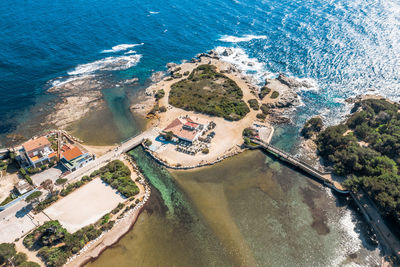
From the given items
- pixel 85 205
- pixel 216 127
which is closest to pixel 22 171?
pixel 85 205

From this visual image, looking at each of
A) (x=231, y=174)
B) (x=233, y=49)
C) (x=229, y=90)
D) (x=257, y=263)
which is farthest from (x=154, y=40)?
(x=257, y=263)

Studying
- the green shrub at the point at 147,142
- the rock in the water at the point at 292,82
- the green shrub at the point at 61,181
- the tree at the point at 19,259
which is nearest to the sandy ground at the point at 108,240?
the tree at the point at 19,259

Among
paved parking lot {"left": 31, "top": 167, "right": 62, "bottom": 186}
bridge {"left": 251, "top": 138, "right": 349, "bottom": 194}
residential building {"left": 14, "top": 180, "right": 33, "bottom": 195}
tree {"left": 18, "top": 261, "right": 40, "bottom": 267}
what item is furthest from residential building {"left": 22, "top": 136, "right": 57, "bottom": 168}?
bridge {"left": 251, "top": 138, "right": 349, "bottom": 194}

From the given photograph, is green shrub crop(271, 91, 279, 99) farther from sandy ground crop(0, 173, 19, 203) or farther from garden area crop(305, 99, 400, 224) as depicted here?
sandy ground crop(0, 173, 19, 203)

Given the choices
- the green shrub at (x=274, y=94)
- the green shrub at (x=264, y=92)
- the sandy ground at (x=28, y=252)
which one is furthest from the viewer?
the green shrub at (x=264, y=92)

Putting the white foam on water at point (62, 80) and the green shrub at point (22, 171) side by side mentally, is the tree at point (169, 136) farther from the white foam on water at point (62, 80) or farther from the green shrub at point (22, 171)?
the white foam on water at point (62, 80)

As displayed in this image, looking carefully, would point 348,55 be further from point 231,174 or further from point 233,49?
point 231,174
